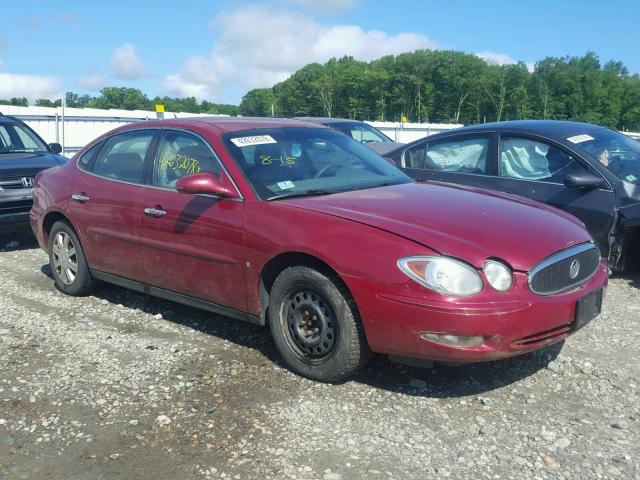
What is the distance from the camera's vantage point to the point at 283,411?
3740 millimetres

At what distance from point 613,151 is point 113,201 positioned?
4.71m

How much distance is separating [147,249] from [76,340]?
86 cm

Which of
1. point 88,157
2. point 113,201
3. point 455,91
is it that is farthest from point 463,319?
point 455,91

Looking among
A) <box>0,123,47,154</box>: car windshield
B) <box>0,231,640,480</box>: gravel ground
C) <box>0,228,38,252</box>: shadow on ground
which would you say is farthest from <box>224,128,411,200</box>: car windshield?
<box>0,123,47,154</box>: car windshield

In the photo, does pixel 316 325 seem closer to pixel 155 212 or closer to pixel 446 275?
pixel 446 275

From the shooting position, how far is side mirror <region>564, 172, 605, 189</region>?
19.3ft

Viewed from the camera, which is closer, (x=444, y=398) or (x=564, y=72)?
(x=444, y=398)

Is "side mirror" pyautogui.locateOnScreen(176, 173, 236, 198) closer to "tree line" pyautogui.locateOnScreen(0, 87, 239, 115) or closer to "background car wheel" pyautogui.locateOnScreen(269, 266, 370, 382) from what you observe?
"background car wheel" pyautogui.locateOnScreen(269, 266, 370, 382)

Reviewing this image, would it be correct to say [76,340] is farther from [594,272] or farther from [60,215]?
[594,272]

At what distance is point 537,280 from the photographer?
12.1 feet

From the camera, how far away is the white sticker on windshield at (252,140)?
481 centimetres

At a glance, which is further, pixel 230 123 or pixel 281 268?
pixel 230 123

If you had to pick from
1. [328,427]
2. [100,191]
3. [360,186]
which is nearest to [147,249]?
[100,191]

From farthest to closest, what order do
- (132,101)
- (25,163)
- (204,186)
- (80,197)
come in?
(132,101)
(25,163)
(80,197)
(204,186)
